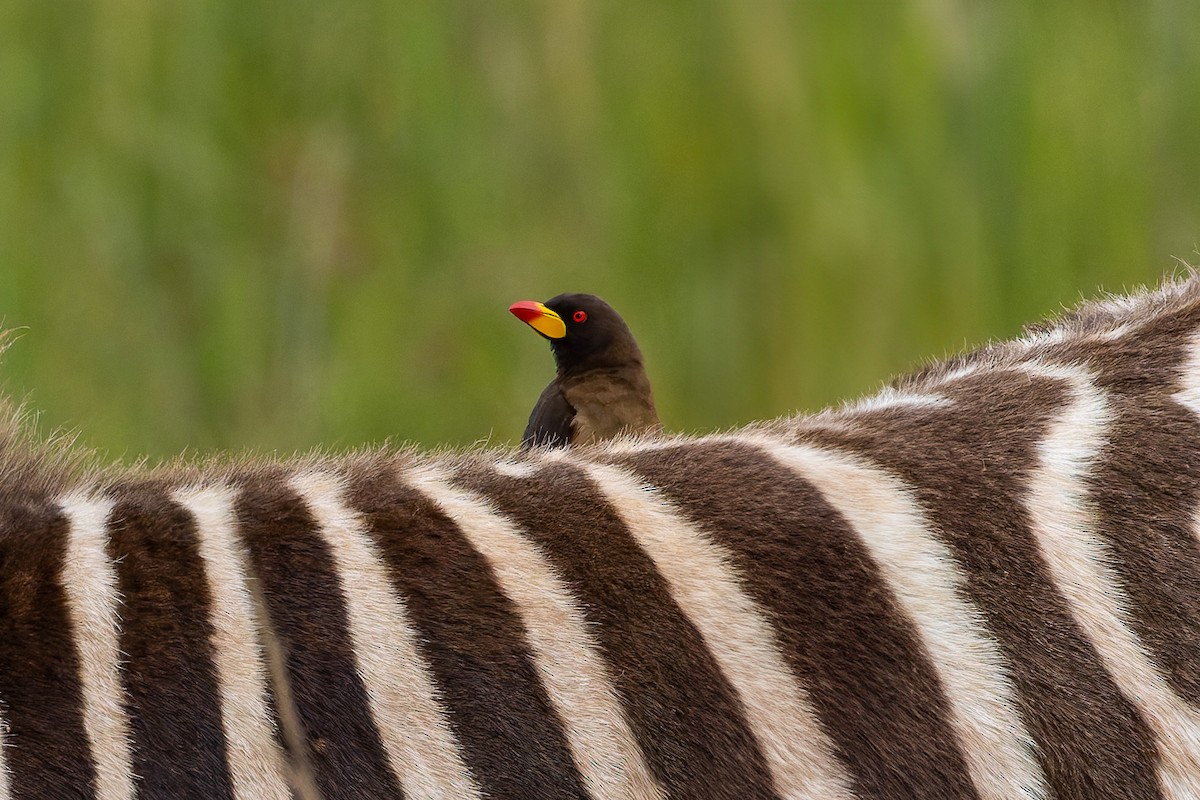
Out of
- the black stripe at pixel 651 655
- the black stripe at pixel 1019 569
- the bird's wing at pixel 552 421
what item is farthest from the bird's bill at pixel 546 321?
the black stripe at pixel 651 655

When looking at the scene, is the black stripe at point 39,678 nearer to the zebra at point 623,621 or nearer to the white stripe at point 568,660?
the zebra at point 623,621

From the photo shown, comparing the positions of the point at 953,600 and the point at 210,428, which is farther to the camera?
the point at 210,428

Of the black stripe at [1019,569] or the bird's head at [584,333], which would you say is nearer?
the black stripe at [1019,569]

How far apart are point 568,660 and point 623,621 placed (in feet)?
0.21

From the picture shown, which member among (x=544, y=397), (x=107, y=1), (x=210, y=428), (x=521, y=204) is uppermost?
(x=107, y=1)

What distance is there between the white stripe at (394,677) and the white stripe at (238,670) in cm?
9

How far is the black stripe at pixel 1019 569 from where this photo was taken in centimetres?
124

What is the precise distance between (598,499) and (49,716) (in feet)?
1.74

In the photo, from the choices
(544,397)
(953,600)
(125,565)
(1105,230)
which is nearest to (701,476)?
(953,600)

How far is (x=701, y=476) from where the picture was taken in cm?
137

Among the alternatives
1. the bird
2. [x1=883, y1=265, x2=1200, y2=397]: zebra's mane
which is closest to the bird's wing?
the bird

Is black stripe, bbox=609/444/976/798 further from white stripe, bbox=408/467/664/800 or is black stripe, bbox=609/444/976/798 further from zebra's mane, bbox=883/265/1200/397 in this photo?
zebra's mane, bbox=883/265/1200/397

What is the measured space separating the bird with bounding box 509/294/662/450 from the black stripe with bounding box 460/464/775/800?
47.4 inches

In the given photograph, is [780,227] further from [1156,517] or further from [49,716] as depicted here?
[49,716]
